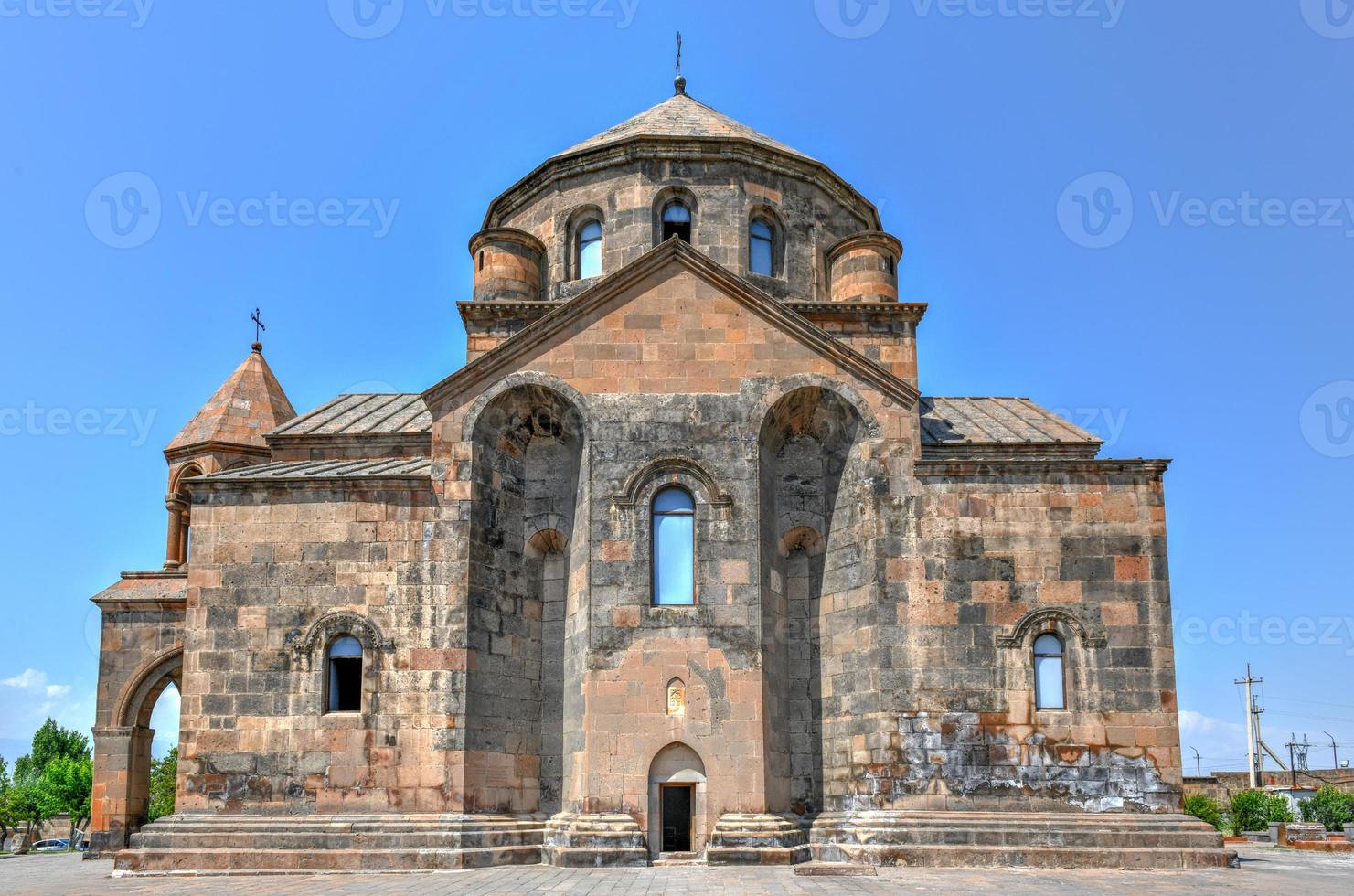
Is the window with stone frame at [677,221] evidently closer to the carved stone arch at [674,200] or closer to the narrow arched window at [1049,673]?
the carved stone arch at [674,200]

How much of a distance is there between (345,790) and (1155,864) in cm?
1097

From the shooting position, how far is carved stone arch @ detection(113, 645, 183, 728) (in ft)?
68.3

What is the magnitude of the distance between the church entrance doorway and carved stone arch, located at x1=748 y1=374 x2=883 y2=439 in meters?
5.36

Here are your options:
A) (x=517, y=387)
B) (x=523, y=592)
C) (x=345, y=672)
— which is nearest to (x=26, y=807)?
(x=345, y=672)

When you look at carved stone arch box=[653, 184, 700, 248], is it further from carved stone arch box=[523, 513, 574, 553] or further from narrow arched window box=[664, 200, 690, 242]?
carved stone arch box=[523, 513, 574, 553]

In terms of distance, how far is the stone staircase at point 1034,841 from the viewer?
1519cm

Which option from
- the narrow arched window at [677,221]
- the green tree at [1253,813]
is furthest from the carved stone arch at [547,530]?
the green tree at [1253,813]

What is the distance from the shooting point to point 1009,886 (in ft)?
42.4

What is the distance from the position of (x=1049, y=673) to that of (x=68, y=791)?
44171 mm

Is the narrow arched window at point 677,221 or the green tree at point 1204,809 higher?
the narrow arched window at point 677,221

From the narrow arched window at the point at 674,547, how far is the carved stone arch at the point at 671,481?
18 cm

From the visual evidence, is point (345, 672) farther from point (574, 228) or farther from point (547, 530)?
point (574, 228)

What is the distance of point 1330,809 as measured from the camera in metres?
36.1

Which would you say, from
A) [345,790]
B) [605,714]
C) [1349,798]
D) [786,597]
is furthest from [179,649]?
[1349,798]
